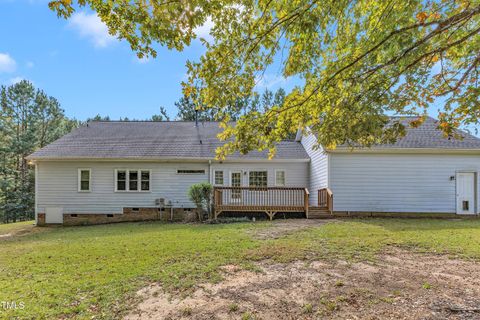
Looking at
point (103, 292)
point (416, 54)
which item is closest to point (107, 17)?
point (103, 292)

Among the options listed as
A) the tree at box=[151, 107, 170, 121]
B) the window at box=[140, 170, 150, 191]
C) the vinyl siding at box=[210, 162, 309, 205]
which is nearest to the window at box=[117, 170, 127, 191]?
the window at box=[140, 170, 150, 191]

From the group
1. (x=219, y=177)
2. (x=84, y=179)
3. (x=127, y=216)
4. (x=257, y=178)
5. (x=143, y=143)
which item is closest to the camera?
(x=127, y=216)

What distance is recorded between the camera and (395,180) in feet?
41.1

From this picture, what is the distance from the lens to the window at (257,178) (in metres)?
14.2

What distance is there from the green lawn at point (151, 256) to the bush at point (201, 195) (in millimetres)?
2792

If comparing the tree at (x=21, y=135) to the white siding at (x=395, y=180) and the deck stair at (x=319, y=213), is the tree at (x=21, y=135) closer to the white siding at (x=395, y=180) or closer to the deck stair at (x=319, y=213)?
the deck stair at (x=319, y=213)

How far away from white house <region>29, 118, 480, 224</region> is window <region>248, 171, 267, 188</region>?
5 cm

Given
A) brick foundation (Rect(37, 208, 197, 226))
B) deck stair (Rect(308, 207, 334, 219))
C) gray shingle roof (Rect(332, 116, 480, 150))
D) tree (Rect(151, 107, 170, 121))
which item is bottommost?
brick foundation (Rect(37, 208, 197, 226))

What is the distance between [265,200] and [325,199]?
257 centimetres

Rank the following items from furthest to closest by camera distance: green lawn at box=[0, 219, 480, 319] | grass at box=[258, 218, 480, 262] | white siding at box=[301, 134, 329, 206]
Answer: white siding at box=[301, 134, 329, 206], grass at box=[258, 218, 480, 262], green lawn at box=[0, 219, 480, 319]

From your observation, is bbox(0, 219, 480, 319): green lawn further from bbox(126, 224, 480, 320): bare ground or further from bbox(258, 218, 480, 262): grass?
bbox(126, 224, 480, 320): bare ground

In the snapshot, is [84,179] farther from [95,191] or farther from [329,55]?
[329,55]

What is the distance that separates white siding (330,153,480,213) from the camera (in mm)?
12461

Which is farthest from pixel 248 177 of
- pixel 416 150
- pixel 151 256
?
pixel 151 256
